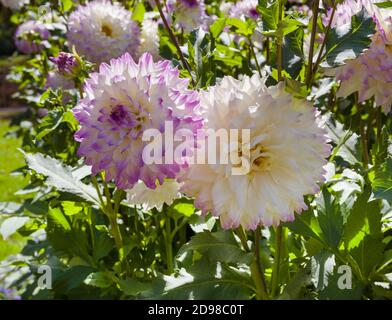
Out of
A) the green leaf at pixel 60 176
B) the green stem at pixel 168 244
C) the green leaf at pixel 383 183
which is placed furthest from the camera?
the green stem at pixel 168 244

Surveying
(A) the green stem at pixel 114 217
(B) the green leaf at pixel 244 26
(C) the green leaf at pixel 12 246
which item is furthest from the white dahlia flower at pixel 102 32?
(C) the green leaf at pixel 12 246

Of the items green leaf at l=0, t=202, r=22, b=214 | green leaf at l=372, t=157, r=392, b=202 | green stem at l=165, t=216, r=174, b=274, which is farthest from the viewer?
green leaf at l=0, t=202, r=22, b=214

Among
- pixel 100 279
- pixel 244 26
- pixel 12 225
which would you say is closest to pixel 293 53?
pixel 244 26

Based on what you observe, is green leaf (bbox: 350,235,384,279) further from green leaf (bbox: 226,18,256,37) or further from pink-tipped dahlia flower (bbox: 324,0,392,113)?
green leaf (bbox: 226,18,256,37)

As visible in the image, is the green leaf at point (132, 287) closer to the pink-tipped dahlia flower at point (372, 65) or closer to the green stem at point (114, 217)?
the green stem at point (114, 217)

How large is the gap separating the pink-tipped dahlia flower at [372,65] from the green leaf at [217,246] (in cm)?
42

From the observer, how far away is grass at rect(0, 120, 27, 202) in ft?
15.0

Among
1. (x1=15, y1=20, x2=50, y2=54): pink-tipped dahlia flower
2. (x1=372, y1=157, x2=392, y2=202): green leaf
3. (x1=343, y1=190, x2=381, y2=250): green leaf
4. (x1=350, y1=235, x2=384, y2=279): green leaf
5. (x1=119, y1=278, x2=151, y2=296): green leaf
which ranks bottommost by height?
(x1=119, y1=278, x2=151, y2=296): green leaf

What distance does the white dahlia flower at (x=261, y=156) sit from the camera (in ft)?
3.00

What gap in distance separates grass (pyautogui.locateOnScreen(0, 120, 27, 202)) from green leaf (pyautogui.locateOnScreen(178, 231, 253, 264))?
116 inches

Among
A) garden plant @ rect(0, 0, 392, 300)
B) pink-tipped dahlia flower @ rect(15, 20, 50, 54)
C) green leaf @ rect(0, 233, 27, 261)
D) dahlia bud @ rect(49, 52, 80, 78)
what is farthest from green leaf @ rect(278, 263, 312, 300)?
green leaf @ rect(0, 233, 27, 261)

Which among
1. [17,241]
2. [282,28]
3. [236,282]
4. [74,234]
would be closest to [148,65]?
[282,28]

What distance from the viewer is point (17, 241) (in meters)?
3.70

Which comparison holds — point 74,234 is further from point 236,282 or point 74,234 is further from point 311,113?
point 311,113
